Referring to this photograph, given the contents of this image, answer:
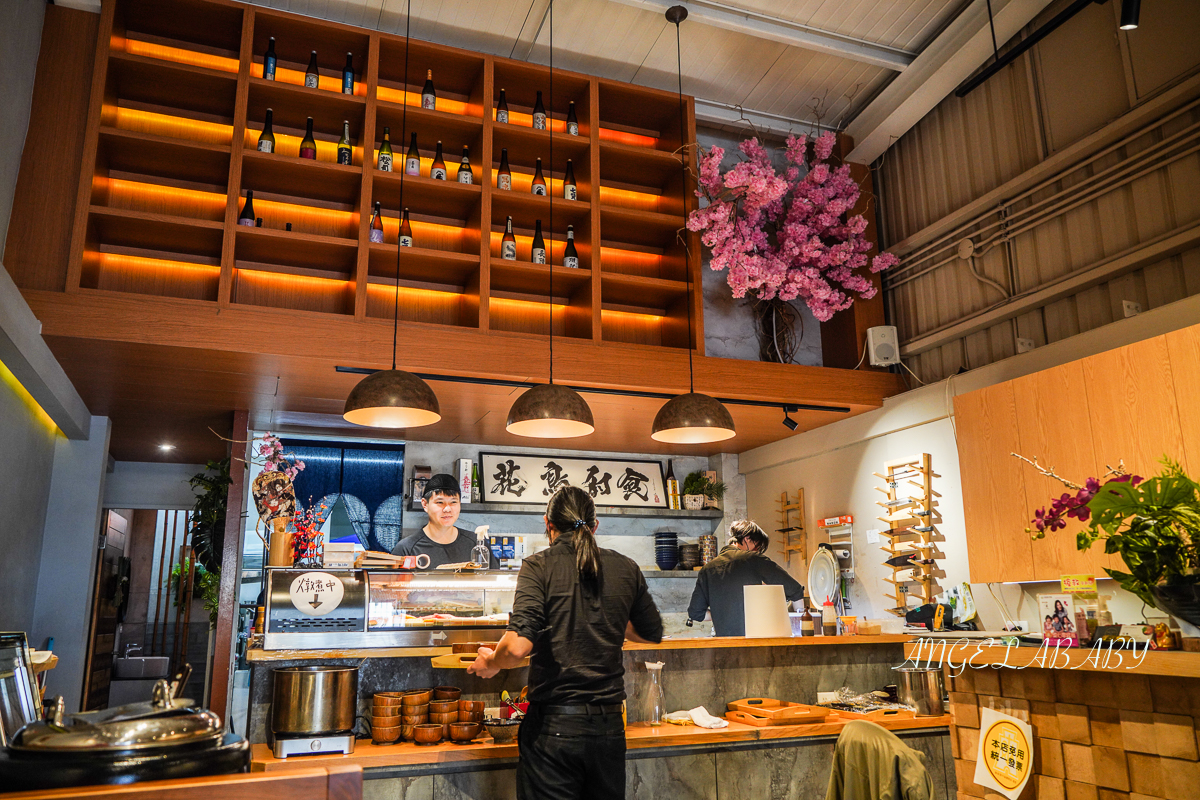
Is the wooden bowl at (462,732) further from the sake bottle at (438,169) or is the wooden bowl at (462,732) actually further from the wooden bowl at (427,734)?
the sake bottle at (438,169)

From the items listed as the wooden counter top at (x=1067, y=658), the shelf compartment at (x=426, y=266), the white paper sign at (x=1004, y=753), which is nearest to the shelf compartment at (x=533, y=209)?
the shelf compartment at (x=426, y=266)

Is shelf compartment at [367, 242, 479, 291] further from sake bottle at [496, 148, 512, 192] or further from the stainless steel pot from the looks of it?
the stainless steel pot

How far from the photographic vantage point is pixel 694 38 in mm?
5461

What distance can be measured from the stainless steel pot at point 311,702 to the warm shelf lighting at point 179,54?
139 inches

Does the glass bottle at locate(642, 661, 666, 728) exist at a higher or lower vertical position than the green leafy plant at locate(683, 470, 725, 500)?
lower

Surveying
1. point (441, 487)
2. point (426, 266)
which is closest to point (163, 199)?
point (426, 266)

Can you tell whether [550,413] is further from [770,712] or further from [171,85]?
[171,85]

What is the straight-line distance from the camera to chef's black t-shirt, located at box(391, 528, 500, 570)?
5.35m

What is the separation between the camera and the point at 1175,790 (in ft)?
6.12

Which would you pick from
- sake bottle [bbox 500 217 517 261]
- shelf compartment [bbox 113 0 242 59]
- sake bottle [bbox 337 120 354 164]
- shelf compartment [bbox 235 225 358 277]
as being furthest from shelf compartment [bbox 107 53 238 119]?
sake bottle [bbox 500 217 517 261]

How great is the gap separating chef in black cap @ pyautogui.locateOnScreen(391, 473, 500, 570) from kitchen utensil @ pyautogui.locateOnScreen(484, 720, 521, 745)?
1.89 metres

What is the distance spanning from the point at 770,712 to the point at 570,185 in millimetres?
3481

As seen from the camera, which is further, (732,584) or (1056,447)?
(732,584)

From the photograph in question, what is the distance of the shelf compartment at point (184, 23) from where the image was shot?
4734mm
